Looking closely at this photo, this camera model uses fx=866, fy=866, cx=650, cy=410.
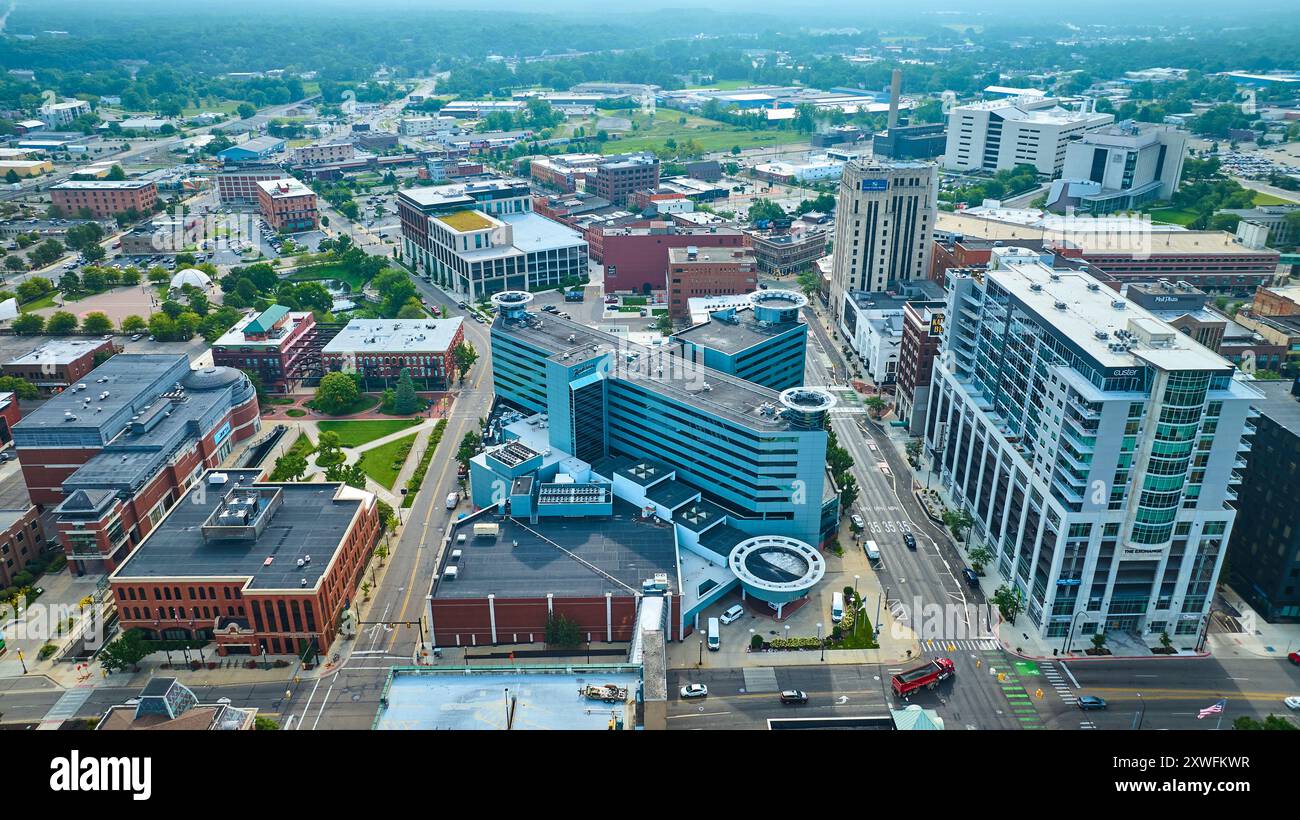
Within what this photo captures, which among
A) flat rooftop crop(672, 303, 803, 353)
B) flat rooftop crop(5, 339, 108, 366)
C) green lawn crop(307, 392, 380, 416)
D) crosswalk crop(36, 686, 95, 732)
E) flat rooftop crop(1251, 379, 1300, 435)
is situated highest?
flat rooftop crop(1251, 379, 1300, 435)

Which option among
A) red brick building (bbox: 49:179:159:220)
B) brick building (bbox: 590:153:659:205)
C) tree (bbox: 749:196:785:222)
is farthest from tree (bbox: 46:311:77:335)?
tree (bbox: 749:196:785:222)

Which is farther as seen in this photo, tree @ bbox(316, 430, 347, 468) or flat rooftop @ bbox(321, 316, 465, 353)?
flat rooftop @ bbox(321, 316, 465, 353)

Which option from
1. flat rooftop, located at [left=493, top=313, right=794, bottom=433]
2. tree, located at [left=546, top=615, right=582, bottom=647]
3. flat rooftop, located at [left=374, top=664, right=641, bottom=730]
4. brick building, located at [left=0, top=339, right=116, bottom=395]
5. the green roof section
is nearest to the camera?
flat rooftop, located at [left=374, top=664, right=641, bottom=730]

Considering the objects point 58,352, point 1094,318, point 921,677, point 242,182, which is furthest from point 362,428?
point 242,182

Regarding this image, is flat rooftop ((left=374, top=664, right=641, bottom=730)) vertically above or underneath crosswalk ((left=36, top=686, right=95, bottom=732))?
above

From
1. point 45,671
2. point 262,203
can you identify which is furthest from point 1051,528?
point 262,203

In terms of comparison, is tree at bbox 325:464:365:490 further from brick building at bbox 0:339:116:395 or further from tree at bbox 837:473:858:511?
tree at bbox 837:473:858:511
